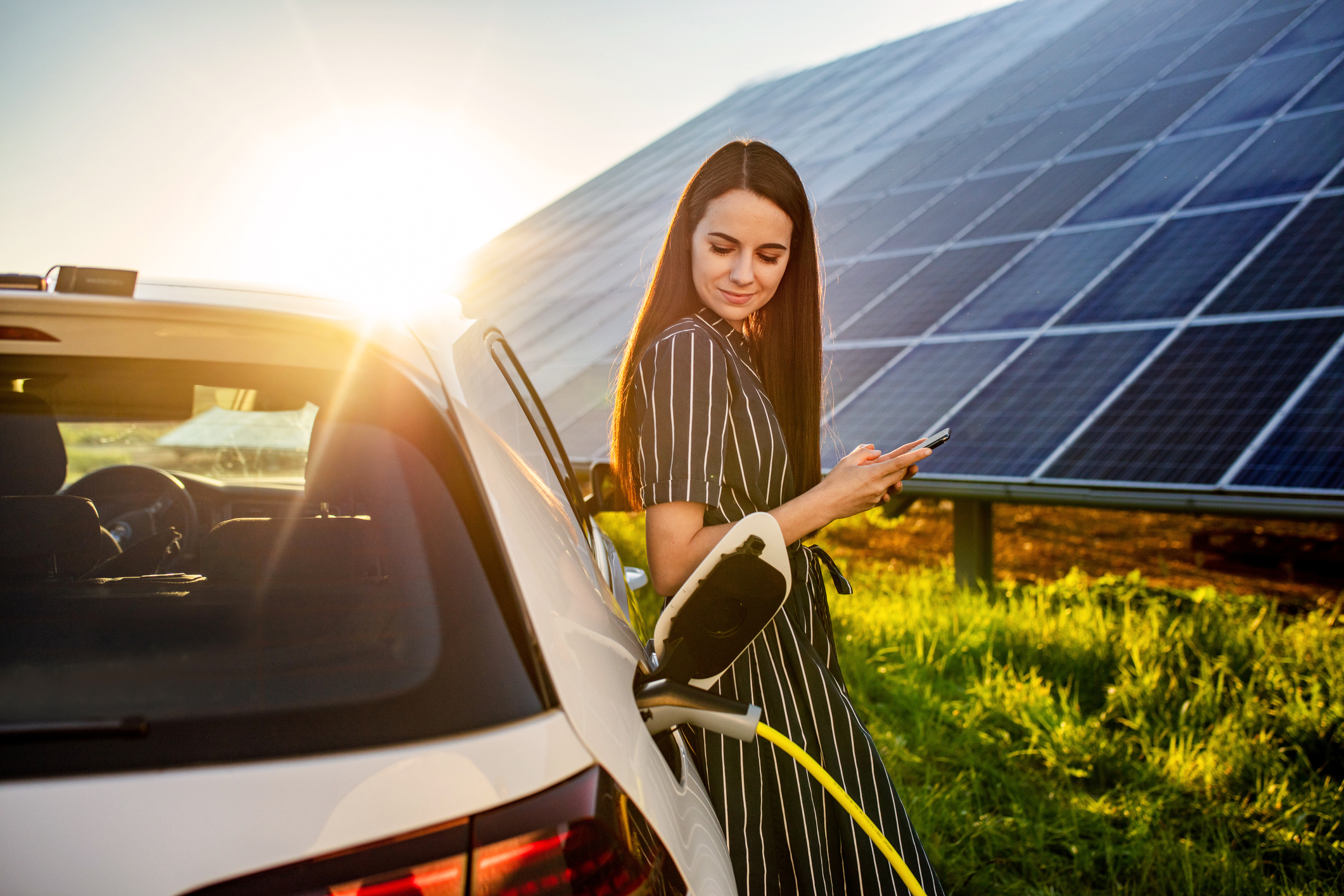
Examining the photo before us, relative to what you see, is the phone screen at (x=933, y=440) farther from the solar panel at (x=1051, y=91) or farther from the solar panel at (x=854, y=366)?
the solar panel at (x=1051, y=91)

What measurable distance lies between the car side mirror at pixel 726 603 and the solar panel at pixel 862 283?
5.55m

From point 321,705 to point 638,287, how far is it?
→ 8.71m

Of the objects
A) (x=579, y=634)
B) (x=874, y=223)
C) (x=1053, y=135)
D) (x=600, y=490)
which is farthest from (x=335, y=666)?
(x=1053, y=135)

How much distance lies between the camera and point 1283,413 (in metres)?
4.20

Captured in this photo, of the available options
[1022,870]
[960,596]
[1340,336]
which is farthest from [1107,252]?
[1022,870]

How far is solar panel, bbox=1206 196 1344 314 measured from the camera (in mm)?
4781

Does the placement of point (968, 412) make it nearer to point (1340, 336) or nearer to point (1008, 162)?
point (1340, 336)

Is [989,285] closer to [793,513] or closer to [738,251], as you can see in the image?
[738,251]

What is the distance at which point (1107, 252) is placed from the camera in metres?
5.85

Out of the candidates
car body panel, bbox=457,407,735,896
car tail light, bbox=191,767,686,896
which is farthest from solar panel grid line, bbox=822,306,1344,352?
car tail light, bbox=191,767,686,896

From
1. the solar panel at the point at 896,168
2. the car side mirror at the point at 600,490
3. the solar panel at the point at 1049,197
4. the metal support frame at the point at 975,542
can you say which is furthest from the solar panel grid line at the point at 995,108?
the car side mirror at the point at 600,490

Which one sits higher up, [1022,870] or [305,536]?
[305,536]

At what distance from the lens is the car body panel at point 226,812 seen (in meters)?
0.78

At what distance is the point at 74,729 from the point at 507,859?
416 millimetres
